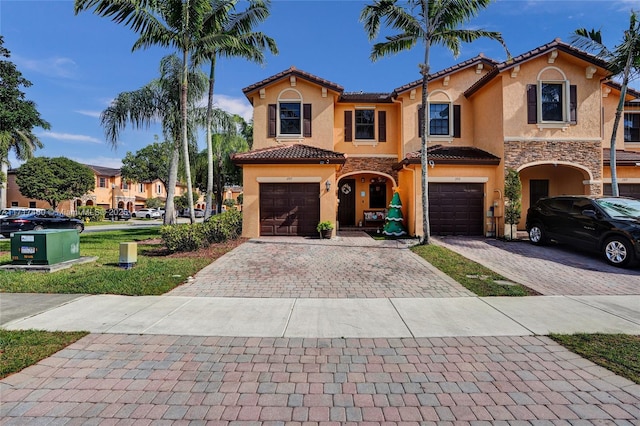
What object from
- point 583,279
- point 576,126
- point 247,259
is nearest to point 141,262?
point 247,259

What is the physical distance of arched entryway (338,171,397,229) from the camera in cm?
1900

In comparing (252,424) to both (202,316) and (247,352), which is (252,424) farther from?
(202,316)

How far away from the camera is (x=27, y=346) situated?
4062mm

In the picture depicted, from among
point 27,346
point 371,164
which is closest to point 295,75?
point 371,164

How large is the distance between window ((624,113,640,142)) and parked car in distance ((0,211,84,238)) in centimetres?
3270

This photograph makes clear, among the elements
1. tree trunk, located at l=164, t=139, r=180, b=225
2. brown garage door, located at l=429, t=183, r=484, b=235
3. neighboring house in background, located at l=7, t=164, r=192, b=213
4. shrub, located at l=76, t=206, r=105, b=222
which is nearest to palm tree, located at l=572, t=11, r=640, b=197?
brown garage door, located at l=429, t=183, r=484, b=235

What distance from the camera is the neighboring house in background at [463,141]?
1401cm

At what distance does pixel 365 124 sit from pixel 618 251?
11920 mm

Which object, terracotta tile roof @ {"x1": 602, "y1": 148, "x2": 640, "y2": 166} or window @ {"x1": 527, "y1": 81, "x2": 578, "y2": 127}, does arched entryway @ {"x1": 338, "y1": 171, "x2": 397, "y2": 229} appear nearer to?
window @ {"x1": 527, "y1": 81, "x2": 578, "y2": 127}

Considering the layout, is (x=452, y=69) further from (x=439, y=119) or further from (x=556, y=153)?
(x=556, y=153)

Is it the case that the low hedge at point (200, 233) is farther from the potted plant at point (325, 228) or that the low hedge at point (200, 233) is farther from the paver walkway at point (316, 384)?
the paver walkway at point (316, 384)

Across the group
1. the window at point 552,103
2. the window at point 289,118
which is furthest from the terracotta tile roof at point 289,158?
the window at point 552,103

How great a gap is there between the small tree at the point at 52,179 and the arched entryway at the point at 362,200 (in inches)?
1327

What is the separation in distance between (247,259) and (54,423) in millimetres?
7402
